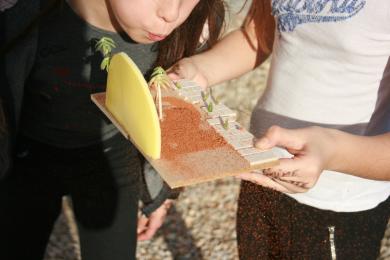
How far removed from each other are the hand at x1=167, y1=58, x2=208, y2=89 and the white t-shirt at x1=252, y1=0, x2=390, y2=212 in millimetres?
199

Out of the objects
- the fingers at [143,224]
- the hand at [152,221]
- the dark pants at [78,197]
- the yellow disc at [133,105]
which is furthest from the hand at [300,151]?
the fingers at [143,224]

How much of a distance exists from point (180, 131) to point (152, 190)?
0.55 meters

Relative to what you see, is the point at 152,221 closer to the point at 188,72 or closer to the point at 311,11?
the point at 188,72

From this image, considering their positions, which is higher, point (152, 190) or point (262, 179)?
point (262, 179)

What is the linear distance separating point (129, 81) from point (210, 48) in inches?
21.3

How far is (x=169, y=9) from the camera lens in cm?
133

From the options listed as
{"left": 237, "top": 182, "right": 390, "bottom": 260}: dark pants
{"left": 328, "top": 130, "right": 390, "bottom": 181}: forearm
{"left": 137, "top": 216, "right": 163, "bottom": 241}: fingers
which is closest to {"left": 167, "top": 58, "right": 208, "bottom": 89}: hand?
{"left": 237, "top": 182, "right": 390, "bottom": 260}: dark pants

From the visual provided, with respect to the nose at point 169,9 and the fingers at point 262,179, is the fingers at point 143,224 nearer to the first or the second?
the fingers at point 262,179

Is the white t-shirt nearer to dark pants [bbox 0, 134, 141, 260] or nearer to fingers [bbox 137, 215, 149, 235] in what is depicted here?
dark pants [bbox 0, 134, 141, 260]

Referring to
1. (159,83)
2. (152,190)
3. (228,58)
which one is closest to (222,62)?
(228,58)

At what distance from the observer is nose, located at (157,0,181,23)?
52.2 inches

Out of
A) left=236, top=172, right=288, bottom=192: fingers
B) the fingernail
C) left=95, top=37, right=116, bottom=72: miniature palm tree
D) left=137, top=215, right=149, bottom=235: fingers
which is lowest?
left=137, top=215, right=149, bottom=235: fingers

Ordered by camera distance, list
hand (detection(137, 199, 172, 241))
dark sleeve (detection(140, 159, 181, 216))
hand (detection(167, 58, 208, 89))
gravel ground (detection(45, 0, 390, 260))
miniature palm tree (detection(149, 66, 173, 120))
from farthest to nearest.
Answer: gravel ground (detection(45, 0, 390, 260))
hand (detection(137, 199, 172, 241))
dark sleeve (detection(140, 159, 181, 216))
hand (detection(167, 58, 208, 89))
miniature palm tree (detection(149, 66, 173, 120))

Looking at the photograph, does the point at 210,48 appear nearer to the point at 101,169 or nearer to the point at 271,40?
the point at 271,40
